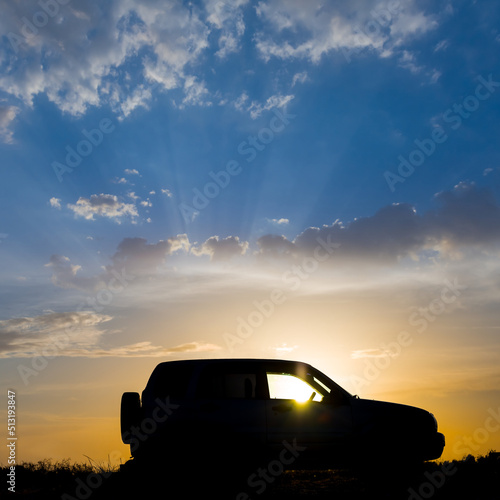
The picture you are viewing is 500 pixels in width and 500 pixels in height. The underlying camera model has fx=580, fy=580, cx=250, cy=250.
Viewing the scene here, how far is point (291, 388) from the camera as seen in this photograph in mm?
9773

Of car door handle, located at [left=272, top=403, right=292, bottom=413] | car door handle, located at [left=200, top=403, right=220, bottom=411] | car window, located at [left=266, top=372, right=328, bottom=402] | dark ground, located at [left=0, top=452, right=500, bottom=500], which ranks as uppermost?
car window, located at [left=266, top=372, right=328, bottom=402]

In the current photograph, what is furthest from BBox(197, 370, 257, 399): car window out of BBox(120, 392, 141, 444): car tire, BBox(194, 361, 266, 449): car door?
BBox(120, 392, 141, 444): car tire

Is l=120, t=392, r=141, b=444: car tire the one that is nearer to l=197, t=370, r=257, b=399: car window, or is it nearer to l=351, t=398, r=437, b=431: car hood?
l=197, t=370, r=257, b=399: car window

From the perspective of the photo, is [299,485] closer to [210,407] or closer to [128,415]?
[210,407]

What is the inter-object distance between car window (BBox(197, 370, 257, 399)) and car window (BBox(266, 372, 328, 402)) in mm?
307

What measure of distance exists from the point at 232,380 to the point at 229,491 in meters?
1.84

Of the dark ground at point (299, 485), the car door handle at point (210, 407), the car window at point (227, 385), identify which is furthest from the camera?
the car window at point (227, 385)

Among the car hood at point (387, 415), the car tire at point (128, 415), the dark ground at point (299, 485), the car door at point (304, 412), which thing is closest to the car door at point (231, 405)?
the car door at point (304, 412)

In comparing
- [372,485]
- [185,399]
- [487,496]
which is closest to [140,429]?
[185,399]

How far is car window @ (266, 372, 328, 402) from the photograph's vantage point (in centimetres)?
974

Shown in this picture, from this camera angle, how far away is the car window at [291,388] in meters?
9.74

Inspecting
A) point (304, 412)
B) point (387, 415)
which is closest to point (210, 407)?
point (304, 412)

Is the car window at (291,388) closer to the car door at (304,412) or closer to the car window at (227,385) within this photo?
the car door at (304,412)

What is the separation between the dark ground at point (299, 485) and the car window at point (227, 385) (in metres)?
1.18
